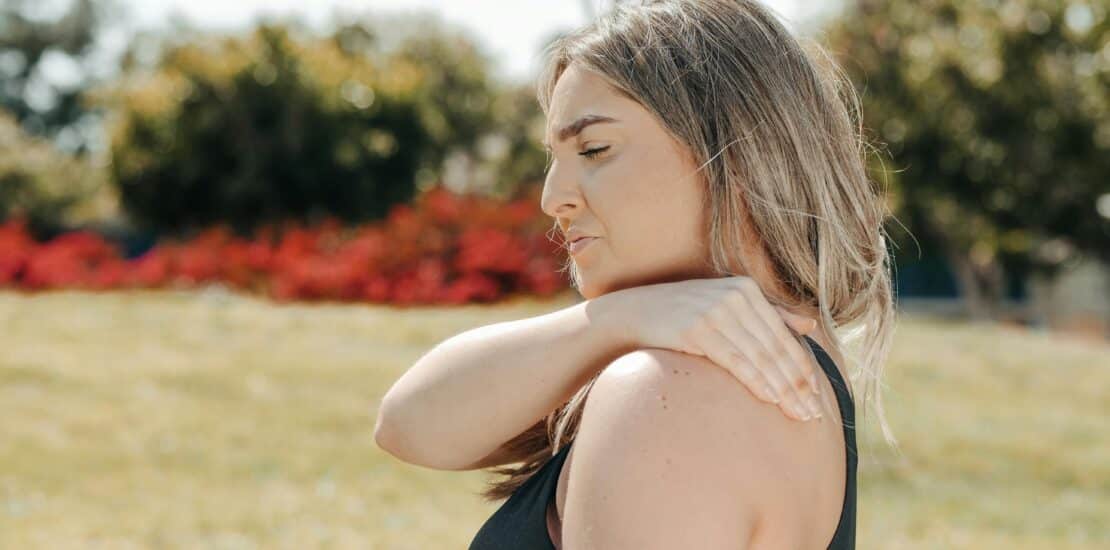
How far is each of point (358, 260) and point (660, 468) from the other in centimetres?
1405

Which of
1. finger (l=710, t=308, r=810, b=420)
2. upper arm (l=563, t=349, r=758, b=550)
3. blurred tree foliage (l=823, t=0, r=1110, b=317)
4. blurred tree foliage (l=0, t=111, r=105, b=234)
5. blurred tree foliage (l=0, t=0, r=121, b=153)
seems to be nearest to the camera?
upper arm (l=563, t=349, r=758, b=550)

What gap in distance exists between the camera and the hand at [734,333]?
4.64 ft

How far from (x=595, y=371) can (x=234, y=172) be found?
1909 centimetres

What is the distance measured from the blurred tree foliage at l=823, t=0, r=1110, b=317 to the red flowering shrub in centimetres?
732

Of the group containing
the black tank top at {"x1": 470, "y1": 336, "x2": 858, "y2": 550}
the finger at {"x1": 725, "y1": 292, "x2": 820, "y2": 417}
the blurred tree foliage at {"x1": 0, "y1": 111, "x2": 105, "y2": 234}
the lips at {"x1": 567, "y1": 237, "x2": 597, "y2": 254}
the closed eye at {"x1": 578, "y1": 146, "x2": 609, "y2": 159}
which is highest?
the blurred tree foliage at {"x1": 0, "y1": 111, "x2": 105, "y2": 234}

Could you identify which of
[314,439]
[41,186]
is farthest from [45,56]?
[314,439]

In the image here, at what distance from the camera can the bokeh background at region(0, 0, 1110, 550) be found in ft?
23.7

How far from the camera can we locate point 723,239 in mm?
1563

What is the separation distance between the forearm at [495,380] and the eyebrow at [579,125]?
0.21m

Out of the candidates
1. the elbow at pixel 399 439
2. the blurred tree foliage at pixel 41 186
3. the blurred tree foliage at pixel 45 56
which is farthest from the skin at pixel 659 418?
the blurred tree foliage at pixel 45 56

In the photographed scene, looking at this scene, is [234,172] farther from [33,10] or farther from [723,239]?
[33,10]

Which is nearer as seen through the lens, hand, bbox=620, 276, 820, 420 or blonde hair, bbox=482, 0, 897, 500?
hand, bbox=620, 276, 820, 420

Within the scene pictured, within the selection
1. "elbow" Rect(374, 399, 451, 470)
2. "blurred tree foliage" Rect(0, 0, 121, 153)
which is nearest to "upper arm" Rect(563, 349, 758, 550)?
"elbow" Rect(374, 399, 451, 470)

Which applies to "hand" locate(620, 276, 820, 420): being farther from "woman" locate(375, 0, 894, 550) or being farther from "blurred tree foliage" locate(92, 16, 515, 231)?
"blurred tree foliage" locate(92, 16, 515, 231)
